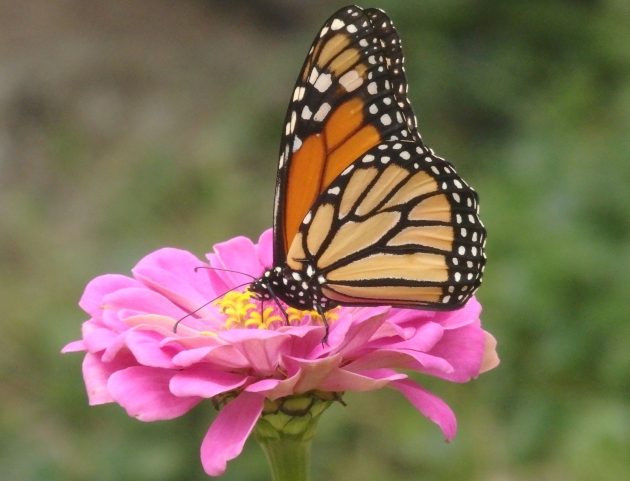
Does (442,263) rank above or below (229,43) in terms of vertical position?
below

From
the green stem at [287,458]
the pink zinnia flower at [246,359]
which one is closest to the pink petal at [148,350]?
the pink zinnia flower at [246,359]

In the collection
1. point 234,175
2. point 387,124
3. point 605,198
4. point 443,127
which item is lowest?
point 387,124

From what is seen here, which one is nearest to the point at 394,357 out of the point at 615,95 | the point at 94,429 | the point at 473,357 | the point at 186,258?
the point at 473,357

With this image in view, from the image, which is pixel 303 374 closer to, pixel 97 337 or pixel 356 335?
pixel 356 335

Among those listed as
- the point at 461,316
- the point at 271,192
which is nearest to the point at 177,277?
the point at 461,316

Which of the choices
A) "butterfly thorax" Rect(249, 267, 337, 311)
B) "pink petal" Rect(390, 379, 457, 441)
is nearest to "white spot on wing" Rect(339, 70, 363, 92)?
"butterfly thorax" Rect(249, 267, 337, 311)

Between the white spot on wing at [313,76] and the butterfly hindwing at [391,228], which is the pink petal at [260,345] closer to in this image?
the butterfly hindwing at [391,228]

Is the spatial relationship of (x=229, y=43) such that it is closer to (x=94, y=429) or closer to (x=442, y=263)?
(x=94, y=429)
